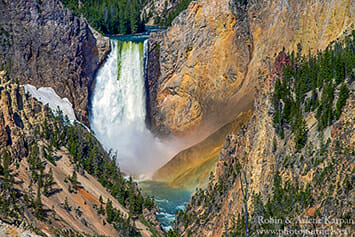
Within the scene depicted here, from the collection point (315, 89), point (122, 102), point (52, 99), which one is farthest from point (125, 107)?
point (315, 89)

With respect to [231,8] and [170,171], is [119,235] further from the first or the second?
[231,8]

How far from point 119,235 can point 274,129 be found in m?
19.0

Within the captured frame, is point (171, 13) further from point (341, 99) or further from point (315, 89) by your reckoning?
point (341, 99)

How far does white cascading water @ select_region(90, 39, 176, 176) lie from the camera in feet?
324

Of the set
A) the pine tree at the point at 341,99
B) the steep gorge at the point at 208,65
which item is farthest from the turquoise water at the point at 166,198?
the pine tree at the point at 341,99

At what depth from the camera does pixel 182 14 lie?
97.4m

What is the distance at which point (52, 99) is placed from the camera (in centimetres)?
8881

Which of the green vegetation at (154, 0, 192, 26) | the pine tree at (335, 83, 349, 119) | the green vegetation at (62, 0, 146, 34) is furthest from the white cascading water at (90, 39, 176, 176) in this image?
the pine tree at (335, 83, 349, 119)

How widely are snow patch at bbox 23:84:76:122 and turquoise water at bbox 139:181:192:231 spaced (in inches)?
534

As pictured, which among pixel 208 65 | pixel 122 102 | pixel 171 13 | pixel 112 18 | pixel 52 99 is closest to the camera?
pixel 52 99

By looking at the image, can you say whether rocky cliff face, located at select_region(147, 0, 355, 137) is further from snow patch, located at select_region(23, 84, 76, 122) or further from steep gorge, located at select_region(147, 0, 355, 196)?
snow patch, located at select_region(23, 84, 76, 122)

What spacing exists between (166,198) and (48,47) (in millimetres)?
26319

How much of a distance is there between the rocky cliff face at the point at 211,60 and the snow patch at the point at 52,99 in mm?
15362

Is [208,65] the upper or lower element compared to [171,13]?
lower
